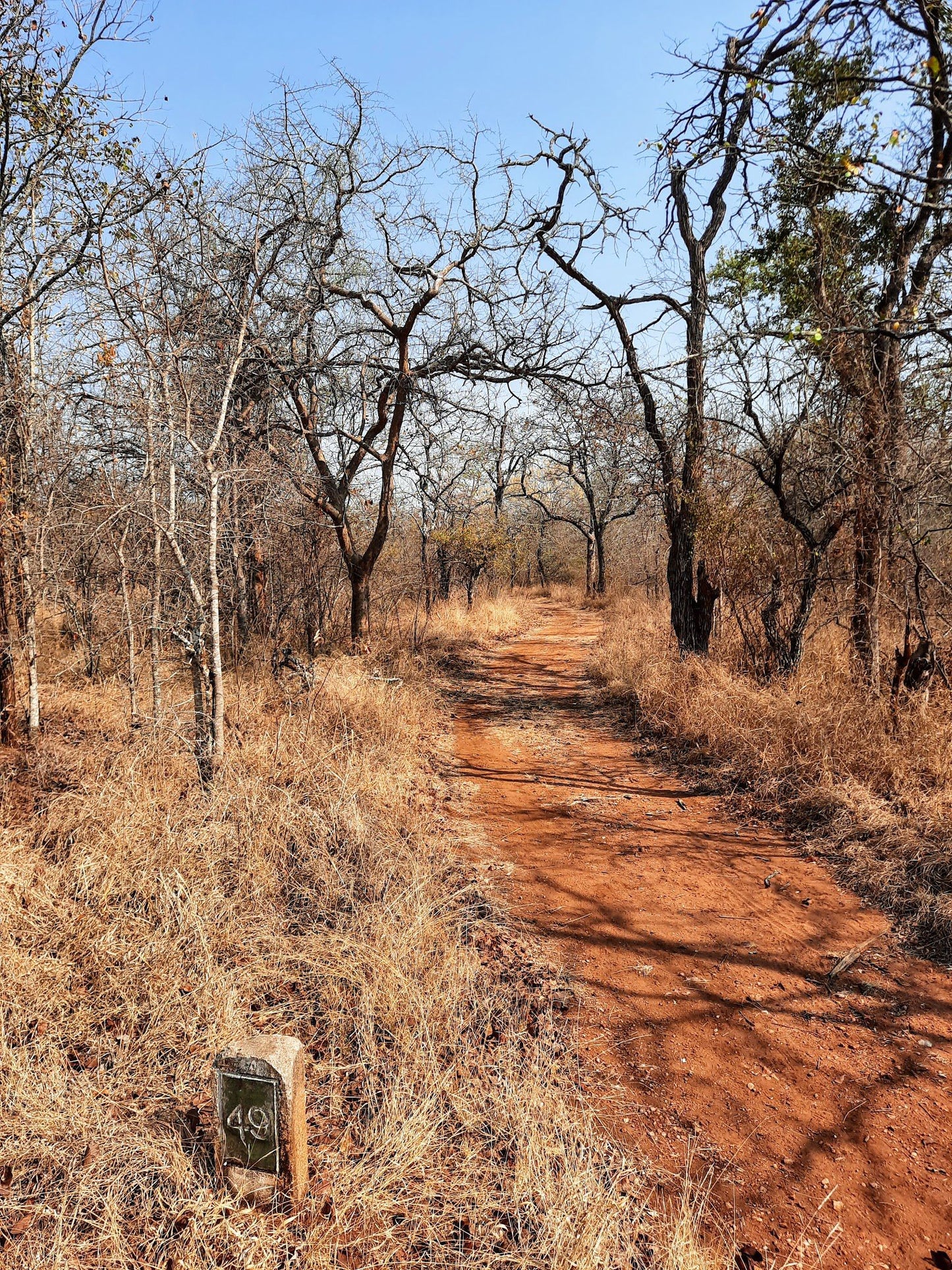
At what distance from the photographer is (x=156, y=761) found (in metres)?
5.23

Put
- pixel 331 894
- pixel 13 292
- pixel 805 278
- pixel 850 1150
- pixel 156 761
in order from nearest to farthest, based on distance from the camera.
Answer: pixel 850 1150, pixel 331 894, pixel 156 761, pixel 13 292, pixel 805 278

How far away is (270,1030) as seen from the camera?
9.84ft

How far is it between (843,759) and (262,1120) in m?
5.08

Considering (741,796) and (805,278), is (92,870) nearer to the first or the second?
(741,796)

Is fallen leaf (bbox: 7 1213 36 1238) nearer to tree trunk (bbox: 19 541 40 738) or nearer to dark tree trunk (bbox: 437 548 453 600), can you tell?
tree trunk (bbox: 19 541 40 738)

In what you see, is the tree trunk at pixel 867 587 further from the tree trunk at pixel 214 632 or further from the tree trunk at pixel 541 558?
the tree trunk at pixel 541 558

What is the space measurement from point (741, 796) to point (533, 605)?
19.6m

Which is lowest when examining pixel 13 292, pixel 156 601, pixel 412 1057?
pixel 412 1057

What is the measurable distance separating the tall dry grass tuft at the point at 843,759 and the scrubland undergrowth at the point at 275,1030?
2468mm

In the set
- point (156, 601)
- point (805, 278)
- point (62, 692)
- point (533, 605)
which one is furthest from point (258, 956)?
point (533, 605)

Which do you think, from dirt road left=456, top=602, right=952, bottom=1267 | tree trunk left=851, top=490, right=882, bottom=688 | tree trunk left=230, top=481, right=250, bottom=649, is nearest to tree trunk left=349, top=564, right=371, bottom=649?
tree trunk left=230, top=481, right=250, bottom=649

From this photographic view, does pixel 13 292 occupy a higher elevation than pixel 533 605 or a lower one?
higher

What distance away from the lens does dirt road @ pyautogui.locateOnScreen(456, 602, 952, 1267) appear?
8.08 ft

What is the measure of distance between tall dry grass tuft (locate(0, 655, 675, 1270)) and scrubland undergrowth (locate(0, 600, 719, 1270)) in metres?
0.01
